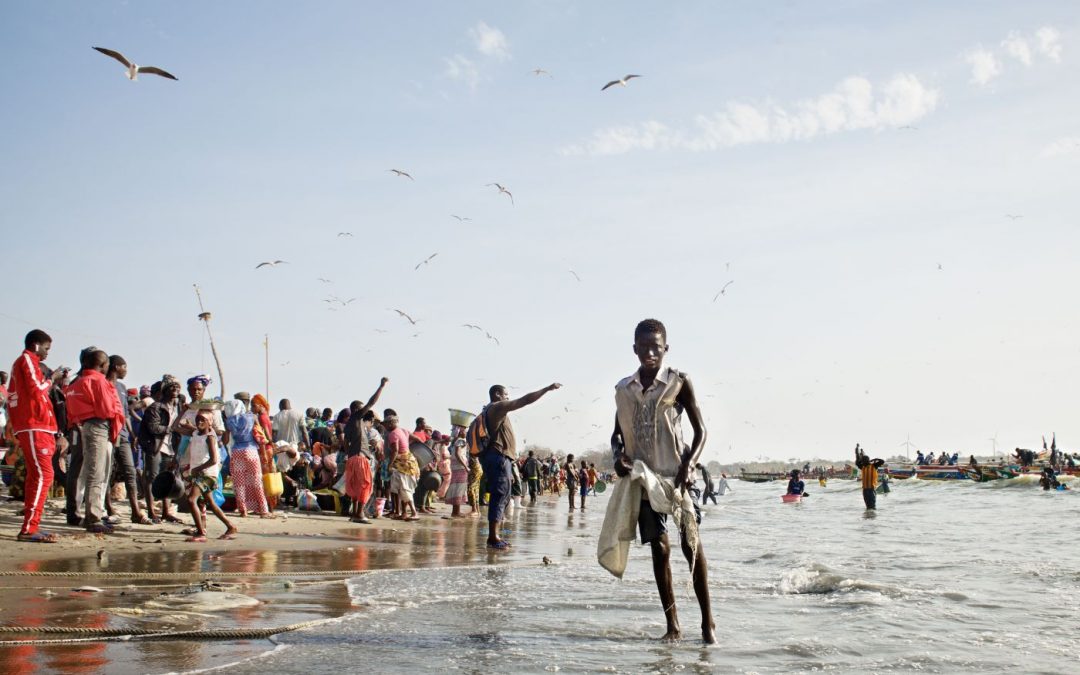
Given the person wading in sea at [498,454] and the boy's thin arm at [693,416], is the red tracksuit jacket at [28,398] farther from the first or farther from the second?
the boy's thin arm at [693,416]

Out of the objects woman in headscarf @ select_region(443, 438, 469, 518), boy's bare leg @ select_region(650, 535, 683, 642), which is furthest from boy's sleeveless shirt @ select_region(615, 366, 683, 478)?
woman in headscarf @ select_region(443, 438, 469, 518)

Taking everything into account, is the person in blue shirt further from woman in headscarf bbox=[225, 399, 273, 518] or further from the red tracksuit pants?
Answer: the red tracksuit pants

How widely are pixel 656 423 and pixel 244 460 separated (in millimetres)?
7525

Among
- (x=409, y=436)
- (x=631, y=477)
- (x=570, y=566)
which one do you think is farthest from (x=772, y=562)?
(x=409, y=436)

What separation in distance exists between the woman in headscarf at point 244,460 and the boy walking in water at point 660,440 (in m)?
6.97

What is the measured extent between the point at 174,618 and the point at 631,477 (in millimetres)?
2533

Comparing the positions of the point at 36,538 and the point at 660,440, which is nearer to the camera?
the point at 660,440

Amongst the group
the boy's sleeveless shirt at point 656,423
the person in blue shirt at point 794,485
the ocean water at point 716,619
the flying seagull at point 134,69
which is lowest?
the person in blue shirt at point 794,485

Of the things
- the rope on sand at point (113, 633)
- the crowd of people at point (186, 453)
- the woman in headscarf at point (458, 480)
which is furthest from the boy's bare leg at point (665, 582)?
the woman in headscarf at point (458, 480)

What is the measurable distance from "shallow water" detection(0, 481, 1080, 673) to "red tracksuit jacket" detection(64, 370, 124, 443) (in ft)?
6.15

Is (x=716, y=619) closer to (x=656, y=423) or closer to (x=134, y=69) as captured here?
(x=656, y=423)

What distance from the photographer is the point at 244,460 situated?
36.4 ft

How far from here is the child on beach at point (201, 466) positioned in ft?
30.2

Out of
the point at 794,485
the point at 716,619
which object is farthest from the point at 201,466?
the point at 794,485
